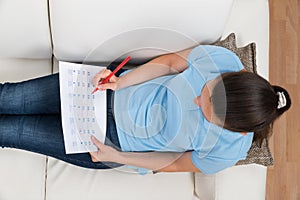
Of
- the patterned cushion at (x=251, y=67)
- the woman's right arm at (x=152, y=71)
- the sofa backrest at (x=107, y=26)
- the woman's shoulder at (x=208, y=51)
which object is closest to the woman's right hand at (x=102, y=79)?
the woman's right arm at (x=152, y=71)

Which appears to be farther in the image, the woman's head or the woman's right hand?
the woman's right hand

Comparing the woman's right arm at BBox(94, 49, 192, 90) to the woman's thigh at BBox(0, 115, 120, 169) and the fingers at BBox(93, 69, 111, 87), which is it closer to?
the fingers at BBox(93, 69, 111, 87)

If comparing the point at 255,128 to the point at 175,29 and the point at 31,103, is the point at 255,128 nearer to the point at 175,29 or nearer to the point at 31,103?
the point at 175,29

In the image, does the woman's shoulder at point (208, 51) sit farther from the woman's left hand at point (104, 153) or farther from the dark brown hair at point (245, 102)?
the woman's left hand at point (104, 153)

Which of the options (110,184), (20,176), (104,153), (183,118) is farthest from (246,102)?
(20,176)

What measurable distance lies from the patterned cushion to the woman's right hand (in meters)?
0.33

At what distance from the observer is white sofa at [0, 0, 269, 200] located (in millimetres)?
1310

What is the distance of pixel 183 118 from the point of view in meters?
1.26

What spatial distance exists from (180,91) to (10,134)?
49 cm

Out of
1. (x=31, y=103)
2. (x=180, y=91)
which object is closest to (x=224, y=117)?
(x=180, y=91)

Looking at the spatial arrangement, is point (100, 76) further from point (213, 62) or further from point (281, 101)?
point (281, 101)

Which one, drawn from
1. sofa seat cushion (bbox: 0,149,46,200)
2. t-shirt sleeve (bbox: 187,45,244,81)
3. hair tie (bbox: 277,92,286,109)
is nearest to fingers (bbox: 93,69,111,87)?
t-shirt sleeve (bbox: 187,45,244,81)

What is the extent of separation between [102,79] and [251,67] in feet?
1.44

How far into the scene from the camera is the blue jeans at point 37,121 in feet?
4.47
